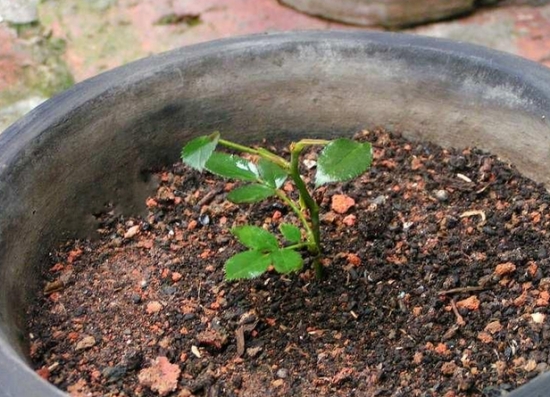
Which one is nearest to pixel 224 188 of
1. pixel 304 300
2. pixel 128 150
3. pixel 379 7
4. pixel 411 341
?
pixel 128 150

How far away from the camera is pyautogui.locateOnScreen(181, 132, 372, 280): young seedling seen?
3.02 feet

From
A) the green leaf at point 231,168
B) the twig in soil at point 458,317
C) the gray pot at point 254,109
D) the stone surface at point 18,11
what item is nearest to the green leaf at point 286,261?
the green leaf at point 231,168

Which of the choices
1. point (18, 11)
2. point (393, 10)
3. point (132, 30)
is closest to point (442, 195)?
point (393, 10)

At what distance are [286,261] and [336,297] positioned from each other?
0.45 ft

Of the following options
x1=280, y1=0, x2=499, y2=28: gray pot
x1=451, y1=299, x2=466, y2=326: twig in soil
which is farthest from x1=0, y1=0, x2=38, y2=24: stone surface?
x1=451, y1=299, x2=466, y2=326: twig in soil

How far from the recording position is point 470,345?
945 mm

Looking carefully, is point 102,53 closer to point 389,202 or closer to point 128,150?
point 128,150

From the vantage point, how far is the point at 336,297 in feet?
3.39

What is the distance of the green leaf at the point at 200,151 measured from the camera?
0.93 metres

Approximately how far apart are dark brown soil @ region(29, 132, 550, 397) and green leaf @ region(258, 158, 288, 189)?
0.15 metres

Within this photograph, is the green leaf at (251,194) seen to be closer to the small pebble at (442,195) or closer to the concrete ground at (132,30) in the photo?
the small pebble at (442,195)

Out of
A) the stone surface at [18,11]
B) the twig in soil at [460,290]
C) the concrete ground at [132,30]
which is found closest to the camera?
the twig in soil at [460,290]

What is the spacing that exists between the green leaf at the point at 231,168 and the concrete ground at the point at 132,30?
1.14m

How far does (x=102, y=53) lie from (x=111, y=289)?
1.17 m
